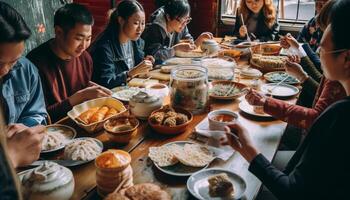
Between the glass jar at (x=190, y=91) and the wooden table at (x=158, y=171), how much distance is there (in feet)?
0.30

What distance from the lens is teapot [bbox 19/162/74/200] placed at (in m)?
1.25

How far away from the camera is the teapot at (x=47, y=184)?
125 centimetres

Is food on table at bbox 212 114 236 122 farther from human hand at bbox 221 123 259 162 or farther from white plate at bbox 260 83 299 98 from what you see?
white plate at bbox 260 83 299 98

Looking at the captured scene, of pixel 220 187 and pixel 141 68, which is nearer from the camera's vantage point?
pixel 220 187

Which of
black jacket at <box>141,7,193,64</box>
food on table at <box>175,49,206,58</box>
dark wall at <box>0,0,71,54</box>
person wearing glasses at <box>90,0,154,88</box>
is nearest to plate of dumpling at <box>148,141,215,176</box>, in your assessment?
person wearing glasses at <box>90,0,154,88</box>

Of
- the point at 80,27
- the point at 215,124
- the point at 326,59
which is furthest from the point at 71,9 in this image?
the point at 326,59

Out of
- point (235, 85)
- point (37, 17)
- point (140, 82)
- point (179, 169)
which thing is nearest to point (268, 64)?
point (235, 85)

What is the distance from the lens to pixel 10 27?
1.72m

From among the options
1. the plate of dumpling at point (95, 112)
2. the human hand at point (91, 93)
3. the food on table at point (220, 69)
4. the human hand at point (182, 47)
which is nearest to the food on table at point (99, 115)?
the plate of dumpling at point (95, 112)

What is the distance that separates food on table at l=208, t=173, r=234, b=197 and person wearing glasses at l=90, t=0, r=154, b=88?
1720mm

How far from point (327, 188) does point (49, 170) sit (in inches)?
41.8

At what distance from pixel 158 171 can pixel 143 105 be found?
0.58 metres

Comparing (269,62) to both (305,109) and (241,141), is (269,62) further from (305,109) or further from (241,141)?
(241,141)

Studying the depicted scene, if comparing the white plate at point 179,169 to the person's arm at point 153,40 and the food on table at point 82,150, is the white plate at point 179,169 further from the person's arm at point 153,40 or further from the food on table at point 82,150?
the person's arm at point 153,40
